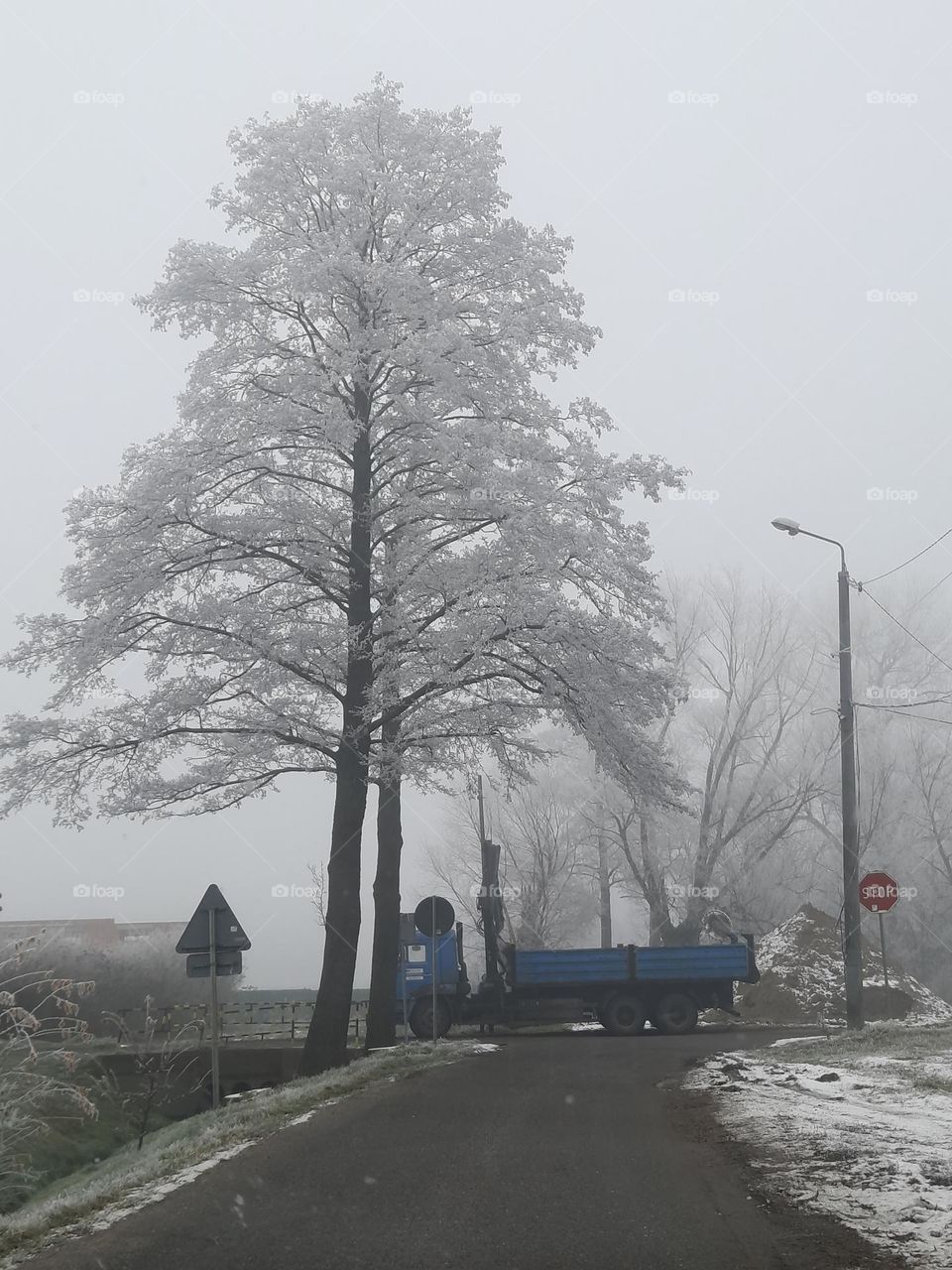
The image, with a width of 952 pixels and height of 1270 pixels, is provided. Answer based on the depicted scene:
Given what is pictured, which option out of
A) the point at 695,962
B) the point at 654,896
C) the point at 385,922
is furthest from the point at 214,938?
the point at 654,896

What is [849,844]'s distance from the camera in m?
24.3

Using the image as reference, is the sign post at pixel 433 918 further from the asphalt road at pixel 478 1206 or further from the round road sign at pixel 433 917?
the asphalt road at pixel 478 1206

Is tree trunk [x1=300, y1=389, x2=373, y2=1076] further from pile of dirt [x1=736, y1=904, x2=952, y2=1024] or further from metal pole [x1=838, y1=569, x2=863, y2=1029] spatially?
pile of dirt [x1=736, y1=904, x2=952, y2=1024]

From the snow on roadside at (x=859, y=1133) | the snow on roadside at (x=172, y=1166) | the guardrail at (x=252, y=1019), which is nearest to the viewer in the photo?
the snow on roadside at (x=859, y=1133)

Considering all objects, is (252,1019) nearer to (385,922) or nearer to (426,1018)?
(426,1018)

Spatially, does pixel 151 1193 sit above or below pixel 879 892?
below

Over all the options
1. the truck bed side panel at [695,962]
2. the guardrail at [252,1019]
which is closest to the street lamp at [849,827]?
the truck bed side panel at [695,962]

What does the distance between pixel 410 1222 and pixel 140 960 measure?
37881 mm

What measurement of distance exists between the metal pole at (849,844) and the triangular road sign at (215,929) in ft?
42.9

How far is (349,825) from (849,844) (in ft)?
36.6

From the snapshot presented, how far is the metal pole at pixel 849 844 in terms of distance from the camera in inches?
945

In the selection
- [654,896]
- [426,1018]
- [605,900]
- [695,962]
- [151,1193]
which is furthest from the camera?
[605,900]

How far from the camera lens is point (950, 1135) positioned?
923 cm

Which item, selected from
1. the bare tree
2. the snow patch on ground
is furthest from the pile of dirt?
the snow patch on ground
